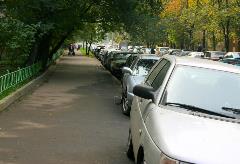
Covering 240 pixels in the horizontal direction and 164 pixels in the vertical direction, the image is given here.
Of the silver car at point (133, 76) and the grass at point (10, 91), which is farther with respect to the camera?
the grass at point (10, 91)

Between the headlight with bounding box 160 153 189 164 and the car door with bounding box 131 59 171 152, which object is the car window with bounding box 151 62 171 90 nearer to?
the car door with bounding box 131 59 171 152

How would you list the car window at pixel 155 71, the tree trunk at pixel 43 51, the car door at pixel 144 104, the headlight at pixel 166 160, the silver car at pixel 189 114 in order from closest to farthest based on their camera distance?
the headlight at pixel 166 160, the silver car at pixel 189 114, the car door at pixel 144 104, the car window at pixel 155 71, the tree trunk at pixel 43 51

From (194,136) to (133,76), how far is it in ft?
30.8

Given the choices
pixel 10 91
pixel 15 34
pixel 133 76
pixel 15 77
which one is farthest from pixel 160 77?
pixel 15 34

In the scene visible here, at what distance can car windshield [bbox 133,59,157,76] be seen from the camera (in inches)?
583

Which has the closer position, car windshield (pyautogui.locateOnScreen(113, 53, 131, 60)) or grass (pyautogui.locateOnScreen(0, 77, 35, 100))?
grass (pyautogui.locateOnScreen(0, 77, 35, 100))

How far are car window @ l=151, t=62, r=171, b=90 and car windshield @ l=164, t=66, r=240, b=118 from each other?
0.23 meters

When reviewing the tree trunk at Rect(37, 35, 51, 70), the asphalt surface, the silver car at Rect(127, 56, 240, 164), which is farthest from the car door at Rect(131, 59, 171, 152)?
the tree trunk at Rect(37, 35, 51, 70)

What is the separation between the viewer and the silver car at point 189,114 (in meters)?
4.55

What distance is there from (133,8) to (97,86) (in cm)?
598

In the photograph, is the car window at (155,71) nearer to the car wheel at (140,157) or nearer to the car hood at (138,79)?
the car wheel at (140,157)

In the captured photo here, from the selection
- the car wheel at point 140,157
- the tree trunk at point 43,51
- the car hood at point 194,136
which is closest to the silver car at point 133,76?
the car wheel at point 140,157

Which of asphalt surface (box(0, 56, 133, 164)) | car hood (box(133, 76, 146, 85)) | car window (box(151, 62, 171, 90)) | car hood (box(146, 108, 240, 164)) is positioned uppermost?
car window (box(151, 62, 171, 90))

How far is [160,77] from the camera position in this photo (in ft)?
22.1
